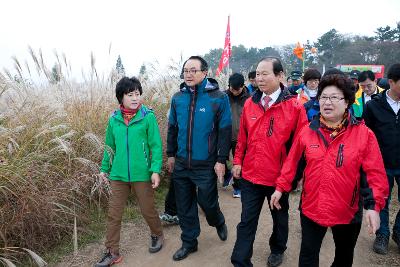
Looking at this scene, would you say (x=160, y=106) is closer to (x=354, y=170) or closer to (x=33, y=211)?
(x=33, y=211)

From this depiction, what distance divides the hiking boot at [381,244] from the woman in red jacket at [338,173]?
3.69 ft

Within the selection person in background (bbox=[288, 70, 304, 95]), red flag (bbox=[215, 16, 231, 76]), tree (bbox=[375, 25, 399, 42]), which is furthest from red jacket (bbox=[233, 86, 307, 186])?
tree (bbox=[375, 25, 399, 42])

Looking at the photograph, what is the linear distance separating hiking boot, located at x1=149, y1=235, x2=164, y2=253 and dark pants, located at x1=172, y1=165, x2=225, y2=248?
11.3 inches

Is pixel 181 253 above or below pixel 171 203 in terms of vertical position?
below

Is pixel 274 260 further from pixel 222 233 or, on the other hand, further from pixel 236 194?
pixel 236 194

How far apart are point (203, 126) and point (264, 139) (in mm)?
631

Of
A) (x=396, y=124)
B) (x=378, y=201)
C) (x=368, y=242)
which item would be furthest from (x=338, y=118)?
(x=368, y=242)

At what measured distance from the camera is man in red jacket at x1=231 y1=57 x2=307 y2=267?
8.94 feet

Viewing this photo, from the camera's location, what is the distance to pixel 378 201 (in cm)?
206

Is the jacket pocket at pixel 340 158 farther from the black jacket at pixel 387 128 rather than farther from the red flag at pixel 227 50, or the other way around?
the red flag at pixel 227 50

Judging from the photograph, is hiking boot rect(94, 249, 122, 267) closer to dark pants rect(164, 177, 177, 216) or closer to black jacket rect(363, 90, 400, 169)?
dark pants rect(164, 177, 177, 216)

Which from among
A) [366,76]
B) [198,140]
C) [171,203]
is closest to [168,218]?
[171,203]

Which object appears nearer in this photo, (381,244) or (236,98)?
(381,244)

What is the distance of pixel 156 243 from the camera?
3467 mm
